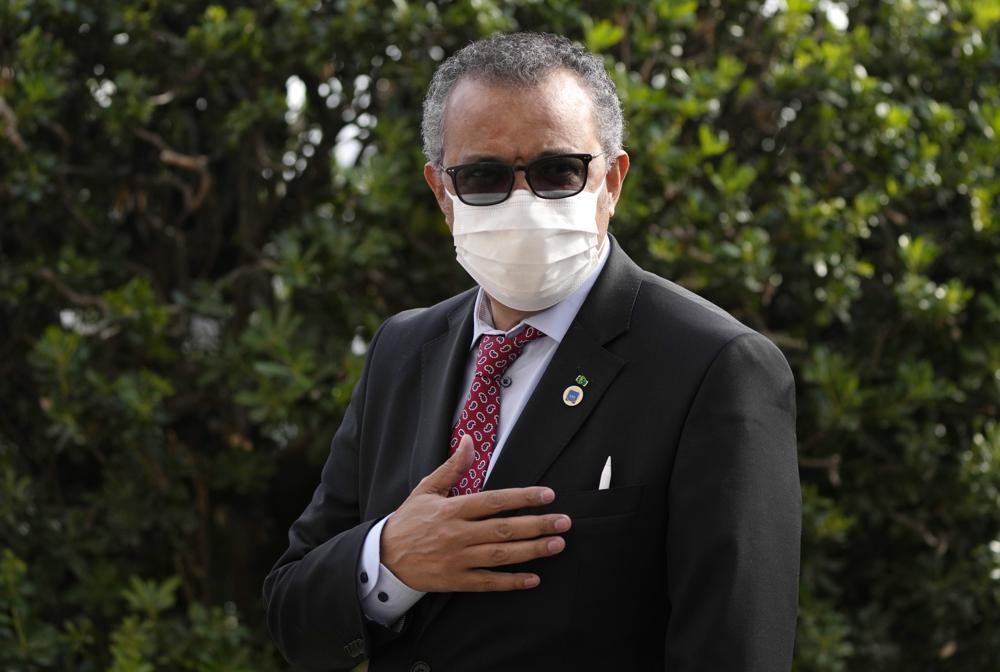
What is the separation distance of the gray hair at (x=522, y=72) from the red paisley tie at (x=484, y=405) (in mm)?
360

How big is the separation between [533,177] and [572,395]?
369mm

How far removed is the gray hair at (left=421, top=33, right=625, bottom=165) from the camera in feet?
6.64

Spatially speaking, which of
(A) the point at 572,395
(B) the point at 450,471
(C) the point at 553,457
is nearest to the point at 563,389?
(A) the point at 572,395

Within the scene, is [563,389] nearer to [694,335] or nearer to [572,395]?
[572,395]

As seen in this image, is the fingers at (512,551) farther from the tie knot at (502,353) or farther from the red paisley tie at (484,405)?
the tie knot at (502,353)

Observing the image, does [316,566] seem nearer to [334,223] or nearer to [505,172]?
[505,172]

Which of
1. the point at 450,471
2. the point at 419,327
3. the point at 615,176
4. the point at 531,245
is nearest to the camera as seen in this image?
the point at 450,471

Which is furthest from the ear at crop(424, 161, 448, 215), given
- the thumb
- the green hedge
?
the green hedge

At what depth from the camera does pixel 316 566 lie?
213 cm

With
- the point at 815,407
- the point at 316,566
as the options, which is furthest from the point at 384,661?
the point at 815,407

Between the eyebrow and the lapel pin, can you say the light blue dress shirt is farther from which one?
the eyebrow

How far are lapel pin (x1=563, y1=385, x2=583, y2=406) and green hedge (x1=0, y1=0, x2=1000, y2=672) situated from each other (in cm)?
189

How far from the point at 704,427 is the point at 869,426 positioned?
263 cm

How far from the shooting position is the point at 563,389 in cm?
199
